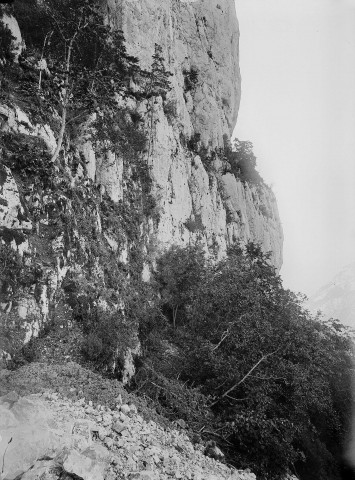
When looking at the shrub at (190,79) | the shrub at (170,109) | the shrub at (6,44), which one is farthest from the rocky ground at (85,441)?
the shrub at (190,79)

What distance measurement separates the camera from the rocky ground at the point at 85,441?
574 centimetres

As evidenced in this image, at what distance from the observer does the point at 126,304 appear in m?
17.2

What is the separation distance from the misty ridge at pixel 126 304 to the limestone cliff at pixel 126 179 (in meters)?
0.11

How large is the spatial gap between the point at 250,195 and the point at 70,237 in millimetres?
34290

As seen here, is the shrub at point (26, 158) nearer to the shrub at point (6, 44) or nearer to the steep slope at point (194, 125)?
the steep slope at point (194, 125)

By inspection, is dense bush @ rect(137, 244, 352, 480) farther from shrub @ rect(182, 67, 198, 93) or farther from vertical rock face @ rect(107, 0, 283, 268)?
shrub @ rect(182, 67, 198, 93)

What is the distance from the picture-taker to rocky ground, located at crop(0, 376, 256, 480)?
226 inches

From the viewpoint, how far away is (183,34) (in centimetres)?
3788

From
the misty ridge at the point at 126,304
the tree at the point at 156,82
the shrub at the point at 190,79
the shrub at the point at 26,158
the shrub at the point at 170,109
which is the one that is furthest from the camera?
the shrub at the point at 190,79

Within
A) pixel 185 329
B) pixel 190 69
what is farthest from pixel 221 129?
pixel 185 329

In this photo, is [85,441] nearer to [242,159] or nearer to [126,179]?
[126,179]

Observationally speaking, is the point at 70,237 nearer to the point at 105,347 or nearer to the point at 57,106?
the point at 105,347

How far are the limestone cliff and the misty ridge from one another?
112mm

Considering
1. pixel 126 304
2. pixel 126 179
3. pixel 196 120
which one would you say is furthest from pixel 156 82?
pixel 126 304
